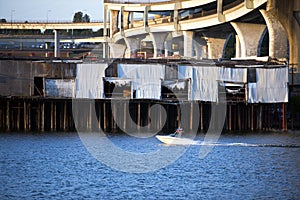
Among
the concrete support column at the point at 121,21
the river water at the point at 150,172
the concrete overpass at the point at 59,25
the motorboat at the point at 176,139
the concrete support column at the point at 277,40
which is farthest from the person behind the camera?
the concrete overpass at the point at 59,25

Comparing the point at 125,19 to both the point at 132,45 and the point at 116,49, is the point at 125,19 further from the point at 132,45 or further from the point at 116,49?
the point at 116,49

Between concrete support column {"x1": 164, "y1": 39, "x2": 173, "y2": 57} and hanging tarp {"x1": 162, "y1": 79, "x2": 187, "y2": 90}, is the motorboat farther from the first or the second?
concrete support column {"x1": 164, "y1": 39, "x2": 173, "y2": 57}

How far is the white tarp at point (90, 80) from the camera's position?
75438 mm

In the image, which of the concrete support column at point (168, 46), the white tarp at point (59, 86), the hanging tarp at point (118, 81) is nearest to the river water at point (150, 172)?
the white tarp at point (59, 86)

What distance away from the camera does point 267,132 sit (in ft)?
246

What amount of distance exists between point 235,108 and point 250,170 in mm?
23561

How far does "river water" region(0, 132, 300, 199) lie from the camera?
43.8 meters

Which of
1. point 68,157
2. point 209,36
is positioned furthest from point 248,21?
point 68,157

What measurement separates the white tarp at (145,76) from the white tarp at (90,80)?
6.33 ft

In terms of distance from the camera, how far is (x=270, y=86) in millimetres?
77250

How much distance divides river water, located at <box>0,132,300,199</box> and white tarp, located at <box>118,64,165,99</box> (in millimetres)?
7147

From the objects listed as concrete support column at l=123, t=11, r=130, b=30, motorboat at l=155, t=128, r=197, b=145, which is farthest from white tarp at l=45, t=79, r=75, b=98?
concrete support column at l=123, t=11, r=130, b=30

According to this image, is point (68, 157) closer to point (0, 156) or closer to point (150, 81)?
point (0, 156)

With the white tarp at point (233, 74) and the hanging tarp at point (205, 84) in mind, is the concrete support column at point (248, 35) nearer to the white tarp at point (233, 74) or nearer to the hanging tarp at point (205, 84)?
the white tarp at point (233, 74)
